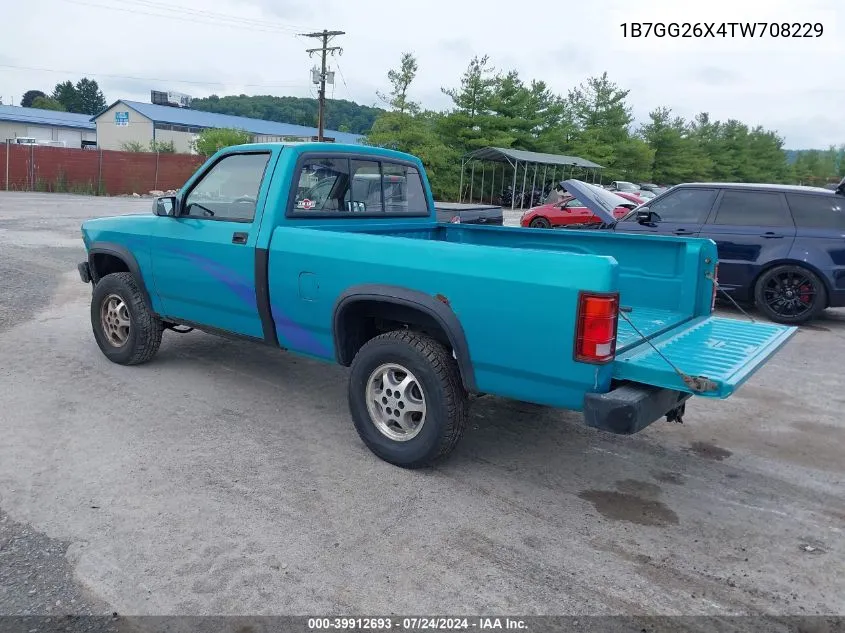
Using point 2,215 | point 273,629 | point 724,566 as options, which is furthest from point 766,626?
point 2,215

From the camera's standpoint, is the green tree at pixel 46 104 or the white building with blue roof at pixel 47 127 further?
the green tree at pixel 46 104

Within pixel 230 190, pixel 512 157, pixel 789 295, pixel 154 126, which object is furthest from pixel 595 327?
pixel 154 126

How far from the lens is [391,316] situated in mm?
4156

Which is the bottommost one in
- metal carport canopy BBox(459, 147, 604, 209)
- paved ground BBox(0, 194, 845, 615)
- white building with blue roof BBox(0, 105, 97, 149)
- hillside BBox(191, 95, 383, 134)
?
paved ground BBox(0, 194, 845, 615)

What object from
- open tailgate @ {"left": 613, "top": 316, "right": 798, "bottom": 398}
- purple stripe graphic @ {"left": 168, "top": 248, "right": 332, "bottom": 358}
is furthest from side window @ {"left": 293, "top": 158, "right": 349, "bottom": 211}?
open tailgate @ {"left": 613, "top": 316, "right": 798, "bottom": 398}

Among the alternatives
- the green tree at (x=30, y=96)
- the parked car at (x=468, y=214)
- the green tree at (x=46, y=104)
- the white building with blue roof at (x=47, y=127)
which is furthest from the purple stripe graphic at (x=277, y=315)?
the green tree at (x=30, y=96)

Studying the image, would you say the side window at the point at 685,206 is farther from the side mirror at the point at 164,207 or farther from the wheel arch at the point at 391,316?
the side mirror at the point at 164,207

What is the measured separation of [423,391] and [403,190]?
7.64ft

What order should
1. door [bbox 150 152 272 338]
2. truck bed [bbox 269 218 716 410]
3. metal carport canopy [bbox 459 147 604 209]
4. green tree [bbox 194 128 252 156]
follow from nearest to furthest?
truck bed [bbox 269 218 716 410] → door [bbox 150 152 272 338] → metal carport canopy [bbox 459 147 604 209] → green tree [bbox 194 128 252 156]

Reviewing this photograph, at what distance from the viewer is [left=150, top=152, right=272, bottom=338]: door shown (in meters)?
4.70

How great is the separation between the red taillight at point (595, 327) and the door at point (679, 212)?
6800 millimetres

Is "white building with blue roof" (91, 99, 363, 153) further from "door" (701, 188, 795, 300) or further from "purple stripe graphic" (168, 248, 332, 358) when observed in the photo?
"purple stripe graphic" (168, 248, 332, 358)

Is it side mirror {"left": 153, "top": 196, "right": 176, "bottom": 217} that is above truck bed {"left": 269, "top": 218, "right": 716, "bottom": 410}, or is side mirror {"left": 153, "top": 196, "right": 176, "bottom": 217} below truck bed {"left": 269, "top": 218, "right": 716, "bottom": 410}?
above

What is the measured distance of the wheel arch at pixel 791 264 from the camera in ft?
28.2
